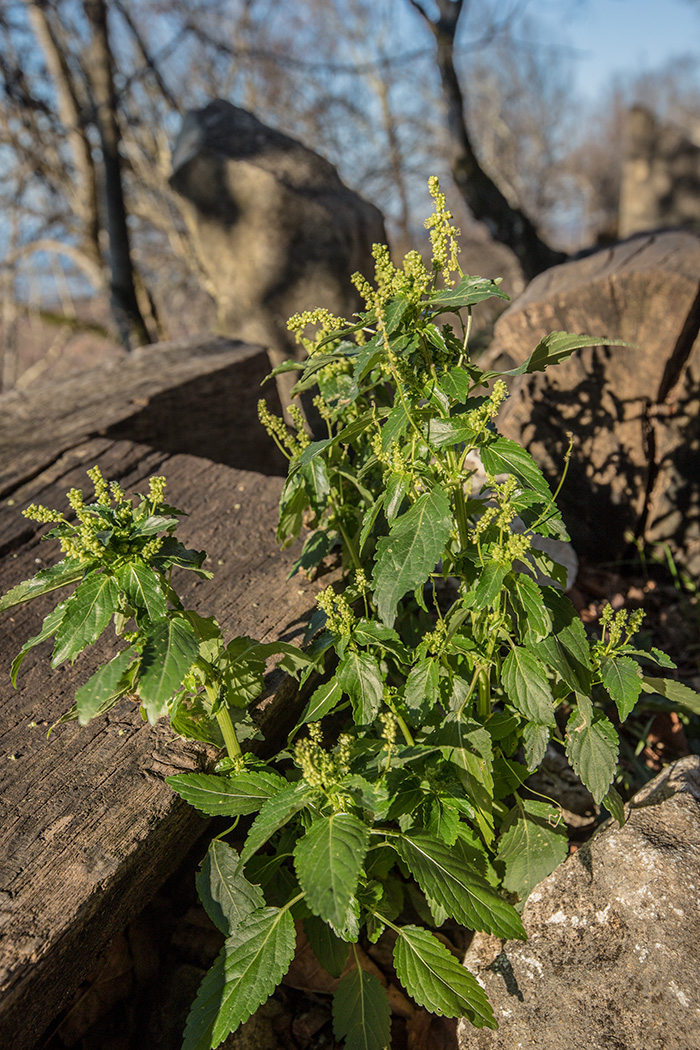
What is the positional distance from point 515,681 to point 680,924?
625 millimetres

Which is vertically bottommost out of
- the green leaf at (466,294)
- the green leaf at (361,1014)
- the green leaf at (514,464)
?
the green leaf at (361,1014)

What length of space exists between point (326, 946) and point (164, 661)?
75 centimetres

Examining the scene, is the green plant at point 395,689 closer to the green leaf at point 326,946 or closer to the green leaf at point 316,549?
the green leaf at point 326,946

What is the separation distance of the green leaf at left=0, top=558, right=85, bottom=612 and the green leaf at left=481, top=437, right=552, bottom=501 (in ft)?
2.50

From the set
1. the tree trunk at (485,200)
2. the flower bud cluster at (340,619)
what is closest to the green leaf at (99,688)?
the flower bud cluster at (340,619)

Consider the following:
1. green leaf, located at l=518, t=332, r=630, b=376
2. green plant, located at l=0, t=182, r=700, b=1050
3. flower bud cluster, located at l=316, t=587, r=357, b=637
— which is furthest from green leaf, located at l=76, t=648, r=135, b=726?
green leaf, located at l=518, t=332, r=630, b=376

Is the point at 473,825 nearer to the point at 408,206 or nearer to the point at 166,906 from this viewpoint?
the point at 166,906

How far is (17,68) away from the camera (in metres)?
6.68

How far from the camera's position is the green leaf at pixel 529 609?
4.18 ft

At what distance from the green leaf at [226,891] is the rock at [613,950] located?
0.60 m

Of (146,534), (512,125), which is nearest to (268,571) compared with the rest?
(146,534)

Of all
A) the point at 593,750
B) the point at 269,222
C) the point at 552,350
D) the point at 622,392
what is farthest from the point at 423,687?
the point at 269,222

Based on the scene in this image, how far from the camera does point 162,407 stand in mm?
3193

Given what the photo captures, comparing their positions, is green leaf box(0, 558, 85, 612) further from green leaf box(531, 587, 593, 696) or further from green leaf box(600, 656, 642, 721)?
green leaf box(600, 656, 642, 721)
